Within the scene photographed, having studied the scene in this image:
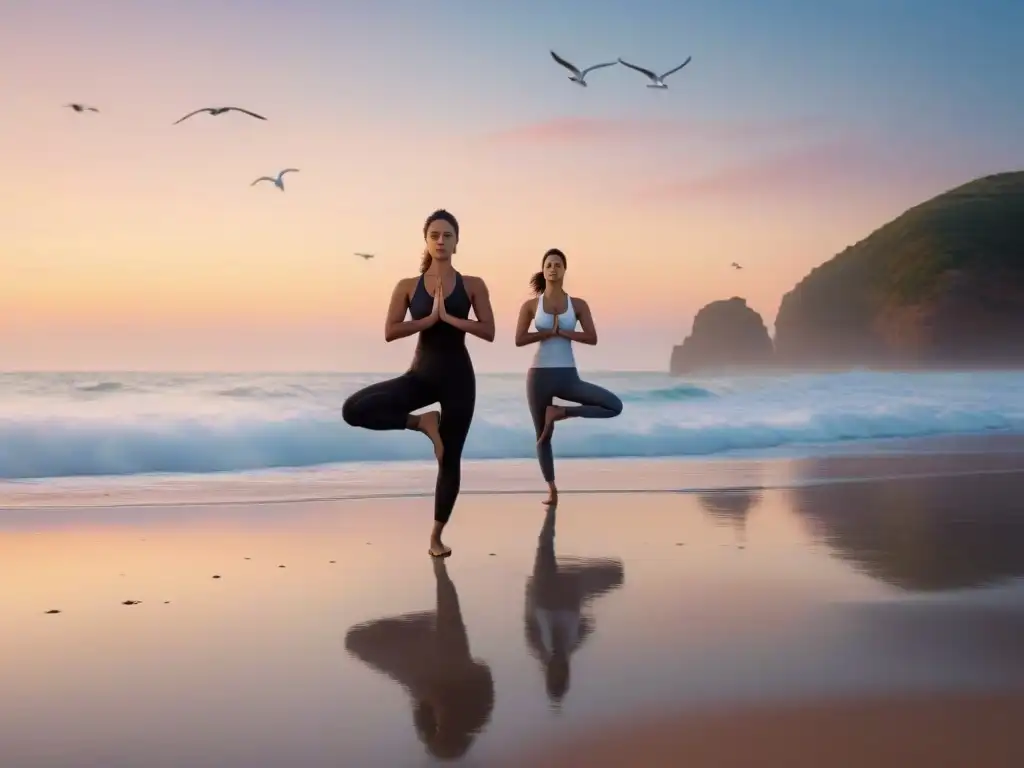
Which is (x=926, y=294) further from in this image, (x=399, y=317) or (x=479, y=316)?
(x=399, y=317)

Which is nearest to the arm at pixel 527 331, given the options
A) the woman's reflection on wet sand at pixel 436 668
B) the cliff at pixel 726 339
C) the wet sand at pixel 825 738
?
the woman's reflection on wet sand at pixel 436 668

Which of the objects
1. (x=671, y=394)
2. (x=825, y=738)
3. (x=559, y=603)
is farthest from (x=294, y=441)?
(x=671, y=394)

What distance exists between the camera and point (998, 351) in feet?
200

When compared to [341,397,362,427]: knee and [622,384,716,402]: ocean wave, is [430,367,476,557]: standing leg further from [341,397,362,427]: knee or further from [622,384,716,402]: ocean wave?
[622,384,716,402]: ocean wave

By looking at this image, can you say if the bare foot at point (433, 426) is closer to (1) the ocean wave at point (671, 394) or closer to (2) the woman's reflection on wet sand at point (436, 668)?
(2) the woman's reflection on wet sand at point (436, 668)

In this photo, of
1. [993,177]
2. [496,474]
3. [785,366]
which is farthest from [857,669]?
[993,177]

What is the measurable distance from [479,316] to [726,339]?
250ft

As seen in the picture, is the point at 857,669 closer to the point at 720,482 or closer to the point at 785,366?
the point at 720,482

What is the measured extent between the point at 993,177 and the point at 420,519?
86.2 m

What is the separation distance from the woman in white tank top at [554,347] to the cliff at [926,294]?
199ft

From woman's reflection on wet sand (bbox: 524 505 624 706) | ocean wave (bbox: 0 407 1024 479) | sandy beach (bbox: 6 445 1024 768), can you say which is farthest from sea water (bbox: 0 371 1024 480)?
woman's reflection on wet sand (bbox: 524 505 624 706)

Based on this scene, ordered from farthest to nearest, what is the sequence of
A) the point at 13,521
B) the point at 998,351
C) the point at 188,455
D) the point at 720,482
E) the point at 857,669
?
the point at 998,351 < the point at 188,455 < the point at 720,482 < the point at 13,521 < the point at 857,669

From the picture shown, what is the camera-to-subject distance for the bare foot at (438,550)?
16.7ft

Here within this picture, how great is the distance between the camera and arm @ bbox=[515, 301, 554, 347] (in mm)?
8039
